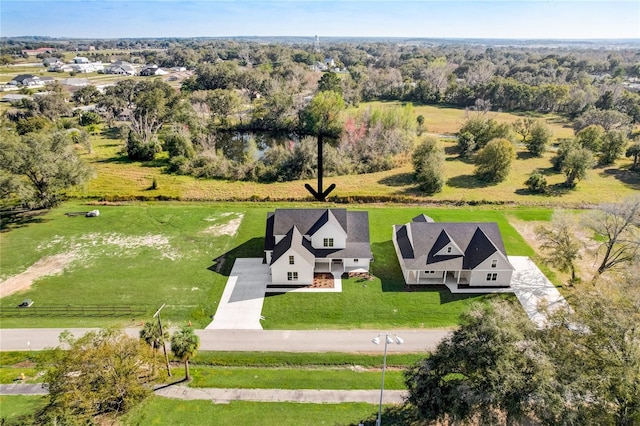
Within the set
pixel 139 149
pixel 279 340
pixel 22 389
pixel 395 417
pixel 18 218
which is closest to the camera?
pixel 395 417

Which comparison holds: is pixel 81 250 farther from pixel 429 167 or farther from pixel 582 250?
pixel 582 250

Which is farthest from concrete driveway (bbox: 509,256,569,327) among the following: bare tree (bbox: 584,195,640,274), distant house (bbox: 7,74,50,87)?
distant house (bbox: 7,74,50,87)

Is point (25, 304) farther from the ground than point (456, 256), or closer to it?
closer to it

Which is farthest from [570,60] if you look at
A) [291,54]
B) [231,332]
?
[231,332]

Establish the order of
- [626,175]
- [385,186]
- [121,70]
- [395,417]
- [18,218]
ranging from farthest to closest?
1. [121,70]
2. [626,175]
3. [385,186]
4. [18,218]
5. [395,417]

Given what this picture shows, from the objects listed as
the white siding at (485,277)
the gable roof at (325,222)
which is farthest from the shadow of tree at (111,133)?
the white siding at (485,277)

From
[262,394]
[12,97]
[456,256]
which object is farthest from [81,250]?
[12,97]

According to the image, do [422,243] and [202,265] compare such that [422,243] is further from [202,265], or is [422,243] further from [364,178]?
[364,178]
